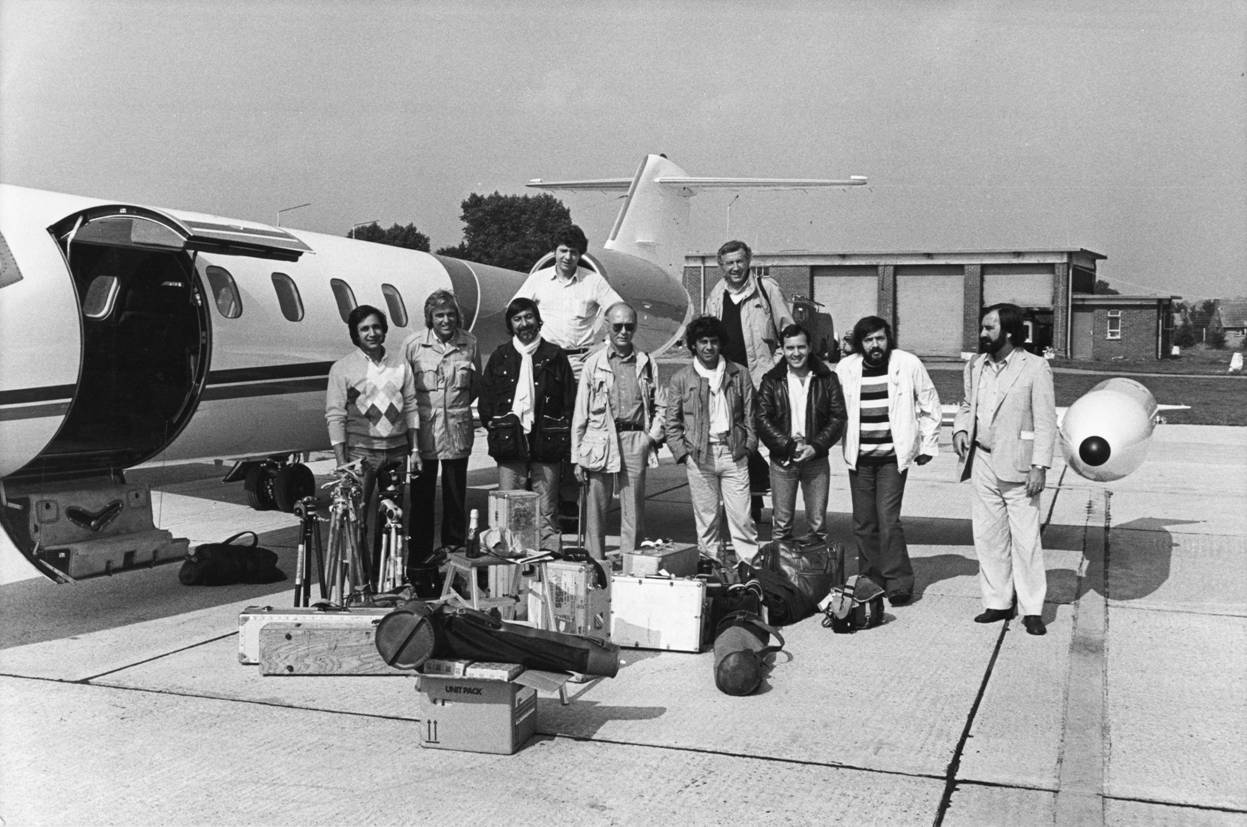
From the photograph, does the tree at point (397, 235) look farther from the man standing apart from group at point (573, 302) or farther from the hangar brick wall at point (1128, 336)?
the man standing apart from group at point (573, 302)

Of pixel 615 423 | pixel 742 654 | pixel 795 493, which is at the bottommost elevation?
pixel 742 654

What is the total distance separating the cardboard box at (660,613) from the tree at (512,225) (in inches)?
3299

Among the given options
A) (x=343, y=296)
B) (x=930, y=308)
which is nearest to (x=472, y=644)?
(x=343, y=296)

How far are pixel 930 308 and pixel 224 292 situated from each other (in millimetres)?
50440

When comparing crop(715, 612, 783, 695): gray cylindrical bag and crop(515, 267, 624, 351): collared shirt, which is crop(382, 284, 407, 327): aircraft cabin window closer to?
crop(515, 267, 624, 351): collared shirt

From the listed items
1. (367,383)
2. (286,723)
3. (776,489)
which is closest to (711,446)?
(776,489)

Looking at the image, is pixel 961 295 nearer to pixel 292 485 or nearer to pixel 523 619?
pixel 292 485

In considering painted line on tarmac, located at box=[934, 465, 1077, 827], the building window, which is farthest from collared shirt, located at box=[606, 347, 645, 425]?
the building window

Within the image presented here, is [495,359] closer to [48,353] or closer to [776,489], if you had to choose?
[776,489]

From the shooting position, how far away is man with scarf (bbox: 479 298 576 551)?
807cm

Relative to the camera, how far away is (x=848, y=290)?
56500 millimetres

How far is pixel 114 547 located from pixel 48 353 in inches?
50.9

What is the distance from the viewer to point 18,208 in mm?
7355

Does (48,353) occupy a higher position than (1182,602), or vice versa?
(48,353)
